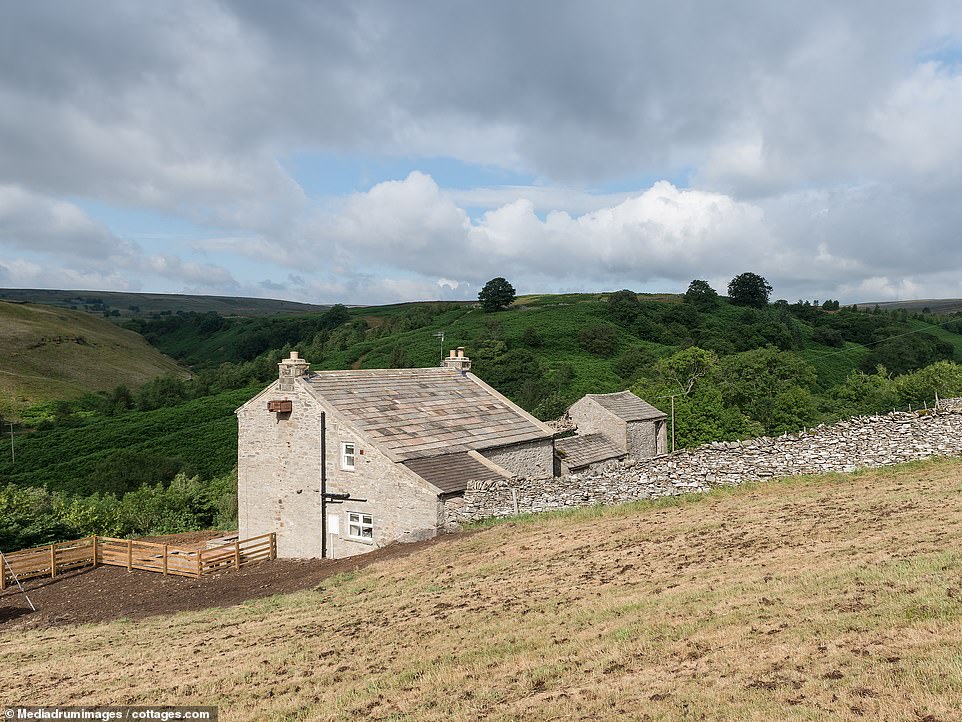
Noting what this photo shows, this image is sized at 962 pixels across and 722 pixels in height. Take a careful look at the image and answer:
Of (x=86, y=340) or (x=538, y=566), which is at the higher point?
(x=86, y=340)

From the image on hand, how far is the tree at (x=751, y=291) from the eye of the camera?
5659 inches

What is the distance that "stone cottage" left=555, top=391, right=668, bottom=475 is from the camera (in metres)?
39.2

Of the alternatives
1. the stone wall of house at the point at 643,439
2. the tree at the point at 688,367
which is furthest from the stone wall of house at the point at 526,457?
the tree at the point at 688,367

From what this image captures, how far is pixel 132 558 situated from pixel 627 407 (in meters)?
30.2

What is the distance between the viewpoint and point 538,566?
16781 mm

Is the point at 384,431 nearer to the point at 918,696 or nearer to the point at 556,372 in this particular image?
the point at 918,696

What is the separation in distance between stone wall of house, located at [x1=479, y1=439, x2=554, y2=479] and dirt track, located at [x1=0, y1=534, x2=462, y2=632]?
873cm

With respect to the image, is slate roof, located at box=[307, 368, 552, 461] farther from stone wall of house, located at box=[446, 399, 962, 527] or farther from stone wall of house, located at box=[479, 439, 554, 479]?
stone wall of house, located at box=[446, 399, 962, 527]

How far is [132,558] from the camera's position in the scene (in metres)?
27.8

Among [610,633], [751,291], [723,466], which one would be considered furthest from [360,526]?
[751,291]

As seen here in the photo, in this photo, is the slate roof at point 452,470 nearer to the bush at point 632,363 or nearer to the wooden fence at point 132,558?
the wooden fence at point 132,558

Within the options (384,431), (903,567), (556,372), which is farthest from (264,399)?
(556,372)

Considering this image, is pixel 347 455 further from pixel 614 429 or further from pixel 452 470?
pixel 614 429

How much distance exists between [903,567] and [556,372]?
263ft
